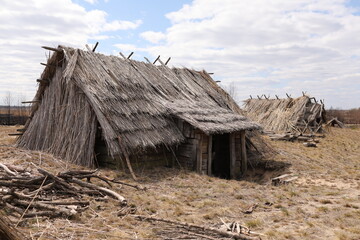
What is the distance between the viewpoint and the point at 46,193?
264 inches

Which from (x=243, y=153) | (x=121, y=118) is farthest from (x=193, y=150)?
(x=121, y=118)

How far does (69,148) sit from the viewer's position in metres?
11.0

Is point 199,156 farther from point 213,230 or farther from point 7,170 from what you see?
point 7,170

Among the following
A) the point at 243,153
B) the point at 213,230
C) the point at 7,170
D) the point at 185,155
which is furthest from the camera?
the point at 243,153

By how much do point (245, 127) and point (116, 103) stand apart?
4.88 metres

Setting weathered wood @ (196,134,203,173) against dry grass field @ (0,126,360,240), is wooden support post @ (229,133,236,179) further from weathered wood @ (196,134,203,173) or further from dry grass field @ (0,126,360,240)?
weathered wood @ (196,134,203,173)

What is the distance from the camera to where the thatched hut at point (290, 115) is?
80.8 feet

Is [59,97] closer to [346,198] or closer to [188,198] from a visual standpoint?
[188,198]

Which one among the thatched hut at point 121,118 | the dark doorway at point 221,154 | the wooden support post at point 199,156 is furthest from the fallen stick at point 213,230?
the dark doorway at point 221,154

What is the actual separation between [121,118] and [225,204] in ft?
14.7

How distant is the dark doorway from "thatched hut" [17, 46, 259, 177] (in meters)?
0.14

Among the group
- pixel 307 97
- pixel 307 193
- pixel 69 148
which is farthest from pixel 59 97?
pixel 307 97

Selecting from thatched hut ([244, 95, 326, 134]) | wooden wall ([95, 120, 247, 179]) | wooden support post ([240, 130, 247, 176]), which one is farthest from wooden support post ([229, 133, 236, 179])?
thatched hut ([244, 95, 326, 134])

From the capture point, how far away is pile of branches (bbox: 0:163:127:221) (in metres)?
5.76
